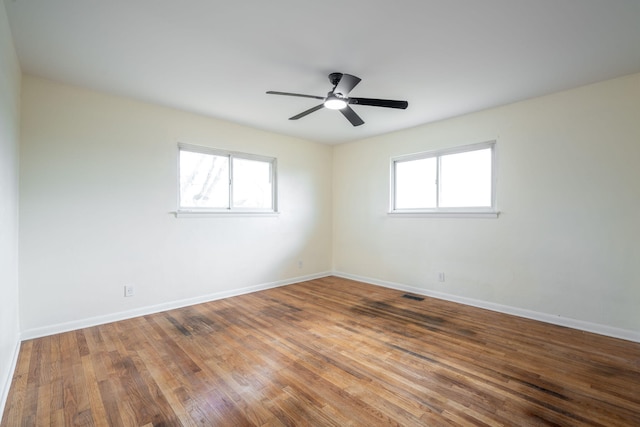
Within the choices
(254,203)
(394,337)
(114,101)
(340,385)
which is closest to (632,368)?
(394,337)

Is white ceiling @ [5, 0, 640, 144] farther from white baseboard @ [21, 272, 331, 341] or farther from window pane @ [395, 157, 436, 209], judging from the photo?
white baseboard @ [21, 272, 331, 341]

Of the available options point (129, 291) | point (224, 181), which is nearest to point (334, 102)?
point (224, 181)

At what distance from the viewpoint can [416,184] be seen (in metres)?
4.36

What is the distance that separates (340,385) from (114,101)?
353cm

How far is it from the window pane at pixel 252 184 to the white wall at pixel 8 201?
2211 mm

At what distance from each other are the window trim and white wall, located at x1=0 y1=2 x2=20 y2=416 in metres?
4.14

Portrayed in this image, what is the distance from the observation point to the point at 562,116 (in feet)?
9.87

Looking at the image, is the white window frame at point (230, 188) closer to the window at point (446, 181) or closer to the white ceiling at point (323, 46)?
the white ceiling at point (323, 46)

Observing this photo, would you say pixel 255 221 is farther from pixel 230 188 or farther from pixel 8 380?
pixel 8 380

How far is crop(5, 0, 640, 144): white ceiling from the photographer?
1816 mm

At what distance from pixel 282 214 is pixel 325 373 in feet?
9.57

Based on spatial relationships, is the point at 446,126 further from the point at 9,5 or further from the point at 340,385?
the point at 9,5

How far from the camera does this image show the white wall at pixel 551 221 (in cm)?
270

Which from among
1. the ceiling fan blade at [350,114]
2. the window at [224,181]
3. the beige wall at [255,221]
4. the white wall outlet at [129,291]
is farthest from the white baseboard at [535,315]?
the white wall outlet at [129,291]
